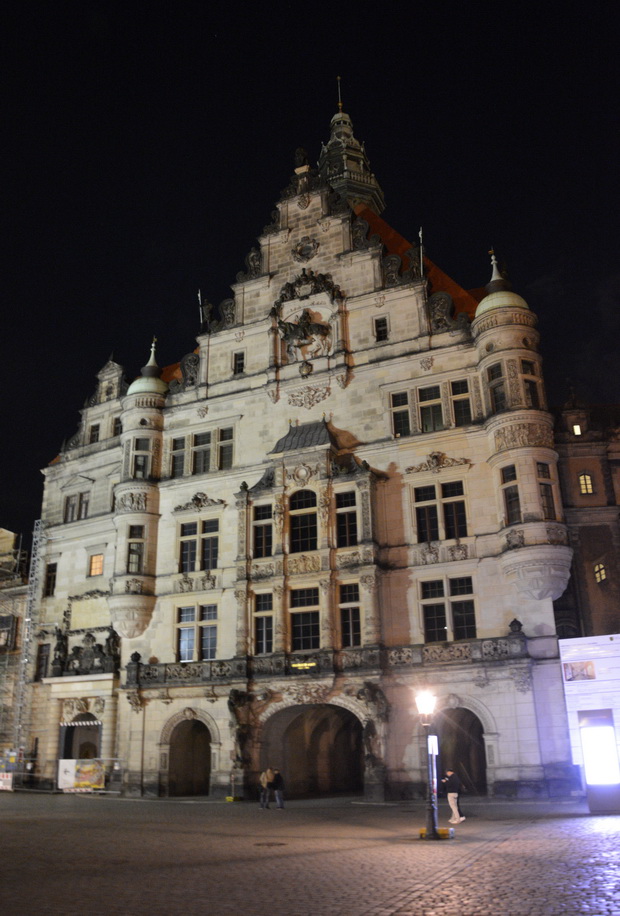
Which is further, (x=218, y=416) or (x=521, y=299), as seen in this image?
(x=218, y=416)

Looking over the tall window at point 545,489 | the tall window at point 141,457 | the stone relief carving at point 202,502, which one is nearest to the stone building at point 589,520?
the tall window at point 545,489

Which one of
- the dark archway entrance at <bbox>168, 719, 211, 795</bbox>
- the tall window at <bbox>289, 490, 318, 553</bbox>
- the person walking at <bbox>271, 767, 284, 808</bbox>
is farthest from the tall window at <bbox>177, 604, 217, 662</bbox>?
the person walking at <bbox>271, 767, 284, 808</bbox>

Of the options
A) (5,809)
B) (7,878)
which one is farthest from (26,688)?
(7,878)

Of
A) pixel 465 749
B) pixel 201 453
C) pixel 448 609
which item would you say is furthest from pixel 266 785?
pixel 201 453

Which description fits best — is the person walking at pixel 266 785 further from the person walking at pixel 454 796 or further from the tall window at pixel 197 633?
the person walking at pixel 454 796

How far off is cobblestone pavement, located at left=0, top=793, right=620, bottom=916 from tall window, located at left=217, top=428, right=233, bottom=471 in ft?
56.5

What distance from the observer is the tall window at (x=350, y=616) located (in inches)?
1283

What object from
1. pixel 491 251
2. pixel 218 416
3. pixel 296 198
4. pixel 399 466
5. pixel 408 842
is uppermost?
pixel 296 198

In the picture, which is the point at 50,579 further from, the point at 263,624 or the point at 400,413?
the point at 400,413

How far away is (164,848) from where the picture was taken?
17.2 metres

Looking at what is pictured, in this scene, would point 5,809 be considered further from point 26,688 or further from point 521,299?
point 521,299

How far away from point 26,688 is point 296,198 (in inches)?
1148

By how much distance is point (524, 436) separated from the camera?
103ft

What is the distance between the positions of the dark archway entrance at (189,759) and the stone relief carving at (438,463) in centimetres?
1532
